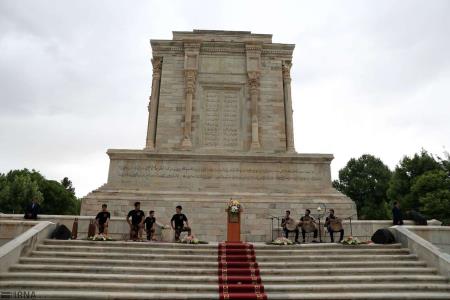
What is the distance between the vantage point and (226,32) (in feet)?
86.6

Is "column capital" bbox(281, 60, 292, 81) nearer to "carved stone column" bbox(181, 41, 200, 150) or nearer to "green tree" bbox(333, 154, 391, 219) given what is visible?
"carved stone column" bbox(181, 41, 200, 150)

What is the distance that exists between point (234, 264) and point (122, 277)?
10.5 feet

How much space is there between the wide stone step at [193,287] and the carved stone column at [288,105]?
14.2 m

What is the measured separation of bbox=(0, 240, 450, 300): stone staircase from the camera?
888 centimetres

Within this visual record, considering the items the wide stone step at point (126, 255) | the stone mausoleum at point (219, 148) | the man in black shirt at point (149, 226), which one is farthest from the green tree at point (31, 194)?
the wide stone step at point (126, 255)

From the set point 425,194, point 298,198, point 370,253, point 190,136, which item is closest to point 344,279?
point 370,253

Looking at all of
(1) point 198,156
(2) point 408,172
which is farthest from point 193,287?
(2) point 408,172

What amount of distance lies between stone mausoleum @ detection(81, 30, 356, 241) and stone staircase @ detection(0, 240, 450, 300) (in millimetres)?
5942

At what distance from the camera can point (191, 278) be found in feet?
31.3

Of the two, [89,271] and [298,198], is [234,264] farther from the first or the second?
[298,198]

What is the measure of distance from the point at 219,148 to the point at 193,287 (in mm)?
14048

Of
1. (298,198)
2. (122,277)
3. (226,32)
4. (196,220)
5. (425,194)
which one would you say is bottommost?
(122,277)

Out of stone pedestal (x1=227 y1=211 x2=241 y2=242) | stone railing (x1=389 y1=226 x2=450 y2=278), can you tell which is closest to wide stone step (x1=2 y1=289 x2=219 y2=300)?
stone pedestal (x1=227 y1=211 x2=241 y2=242)

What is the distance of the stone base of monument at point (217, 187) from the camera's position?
17.8 meters
